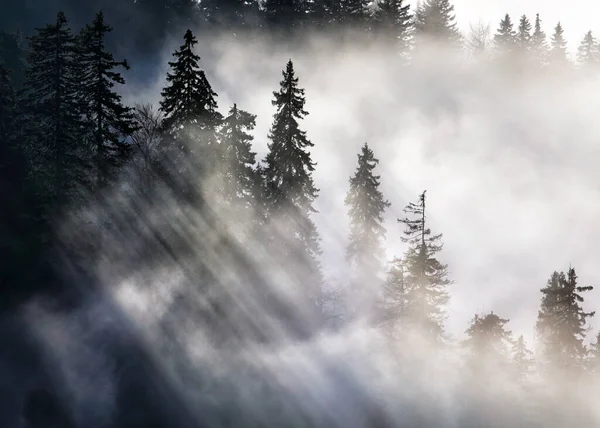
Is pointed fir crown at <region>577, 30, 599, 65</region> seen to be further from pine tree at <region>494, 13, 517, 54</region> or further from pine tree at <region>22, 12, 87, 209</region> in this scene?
pine tree at <region>22, 12, 87, 209</region>

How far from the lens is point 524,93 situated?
9544 cm

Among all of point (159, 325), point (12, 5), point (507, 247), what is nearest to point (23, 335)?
point (159, 325)

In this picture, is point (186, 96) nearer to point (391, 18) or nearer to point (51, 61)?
point (51, 61)

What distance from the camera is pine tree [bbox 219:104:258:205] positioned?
3325cm

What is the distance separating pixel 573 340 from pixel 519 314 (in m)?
37.3

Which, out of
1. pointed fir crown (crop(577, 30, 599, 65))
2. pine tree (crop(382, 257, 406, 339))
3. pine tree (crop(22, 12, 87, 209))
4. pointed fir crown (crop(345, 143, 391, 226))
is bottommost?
pine tree (crop(382, 257, 406, 339))

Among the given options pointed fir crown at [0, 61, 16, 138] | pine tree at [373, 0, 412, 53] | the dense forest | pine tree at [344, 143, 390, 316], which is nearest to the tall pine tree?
pine tree at [373, 0, 412, 53]

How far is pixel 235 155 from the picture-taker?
33844mm

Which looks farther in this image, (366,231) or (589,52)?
(589,52)

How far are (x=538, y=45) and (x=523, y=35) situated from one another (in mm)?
5054

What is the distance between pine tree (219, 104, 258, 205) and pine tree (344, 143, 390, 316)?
1283 cm

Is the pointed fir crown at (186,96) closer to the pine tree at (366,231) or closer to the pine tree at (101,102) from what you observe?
the pine tree at (101,102)

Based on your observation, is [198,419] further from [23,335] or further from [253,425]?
[23,335]

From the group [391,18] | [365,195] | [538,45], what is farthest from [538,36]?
[365,195]
